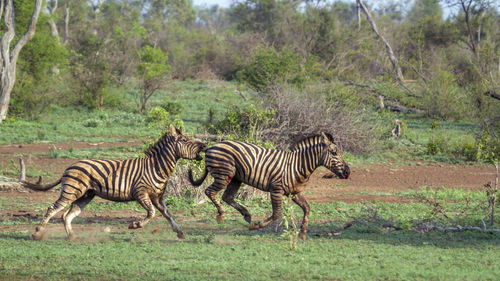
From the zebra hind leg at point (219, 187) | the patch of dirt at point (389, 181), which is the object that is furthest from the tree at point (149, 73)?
the zebra hind leg at point (219, 187)

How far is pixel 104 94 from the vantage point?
24781mm

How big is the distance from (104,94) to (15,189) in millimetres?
13142

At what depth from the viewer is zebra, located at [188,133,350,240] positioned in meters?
8.48

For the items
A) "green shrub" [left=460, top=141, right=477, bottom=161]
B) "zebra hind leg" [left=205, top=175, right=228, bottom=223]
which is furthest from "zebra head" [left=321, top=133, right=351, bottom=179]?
"green shrub" [left=460, top=141, right=477, bottom=161]

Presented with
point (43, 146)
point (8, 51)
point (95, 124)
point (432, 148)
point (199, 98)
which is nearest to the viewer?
point (43, 146)

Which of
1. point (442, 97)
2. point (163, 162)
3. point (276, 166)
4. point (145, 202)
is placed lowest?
point (145, 202)

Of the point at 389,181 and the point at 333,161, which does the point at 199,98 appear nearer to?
the point at 389,181

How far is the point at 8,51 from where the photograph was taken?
21.3 metres

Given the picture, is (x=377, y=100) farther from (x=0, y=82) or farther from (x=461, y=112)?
(x=0, y=82)

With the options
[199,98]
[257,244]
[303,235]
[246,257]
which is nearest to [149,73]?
[199,98]

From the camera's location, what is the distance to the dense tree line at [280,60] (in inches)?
852

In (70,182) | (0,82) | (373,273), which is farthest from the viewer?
(0,82)

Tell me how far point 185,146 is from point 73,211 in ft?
5.87

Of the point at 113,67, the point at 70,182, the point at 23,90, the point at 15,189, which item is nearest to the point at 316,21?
the point at 113,67
